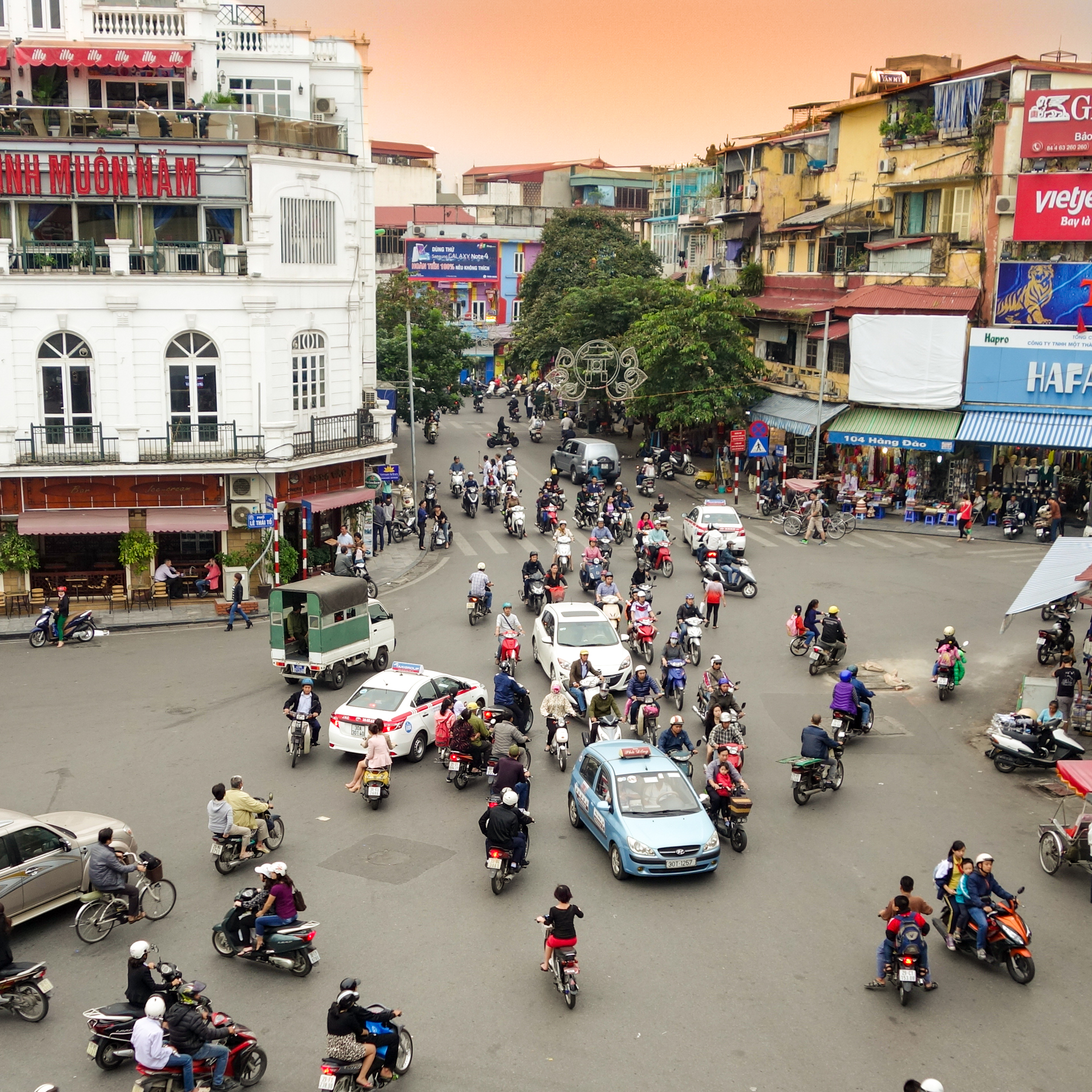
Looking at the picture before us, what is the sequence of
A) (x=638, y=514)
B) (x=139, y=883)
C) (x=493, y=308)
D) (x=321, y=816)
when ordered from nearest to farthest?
1. (x=139, y=883)
2. (x=321, y=816)
3. (x=638, y=514)
4. (x=493, y=308)

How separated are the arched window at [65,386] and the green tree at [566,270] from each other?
30353 mm

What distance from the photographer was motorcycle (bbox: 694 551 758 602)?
31406 millimetres

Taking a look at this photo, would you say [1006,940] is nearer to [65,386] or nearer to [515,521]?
[65,386]

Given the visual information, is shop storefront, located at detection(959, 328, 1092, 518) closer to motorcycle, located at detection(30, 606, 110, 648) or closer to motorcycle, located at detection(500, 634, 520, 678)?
motorcycle, located at detection(500, 634, 520, 678)

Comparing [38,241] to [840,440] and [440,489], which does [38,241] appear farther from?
[840,440]

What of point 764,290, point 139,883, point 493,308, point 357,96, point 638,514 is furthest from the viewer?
point 493,308

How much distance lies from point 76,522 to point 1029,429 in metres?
28.8

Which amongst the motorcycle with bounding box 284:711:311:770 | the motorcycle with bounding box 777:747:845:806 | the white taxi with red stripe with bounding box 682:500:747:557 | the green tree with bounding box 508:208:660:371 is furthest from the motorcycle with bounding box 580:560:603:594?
the green tree with bounding box 508:208:660:371

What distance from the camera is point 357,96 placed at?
3766cm

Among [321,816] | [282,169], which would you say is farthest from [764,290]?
[321,816]

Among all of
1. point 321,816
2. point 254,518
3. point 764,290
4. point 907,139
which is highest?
point 907,139

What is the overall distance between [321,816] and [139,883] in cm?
339

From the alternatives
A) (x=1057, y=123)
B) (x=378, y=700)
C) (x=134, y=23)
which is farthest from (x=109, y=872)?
(x=1057, y=123)

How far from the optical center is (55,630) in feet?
91.4
